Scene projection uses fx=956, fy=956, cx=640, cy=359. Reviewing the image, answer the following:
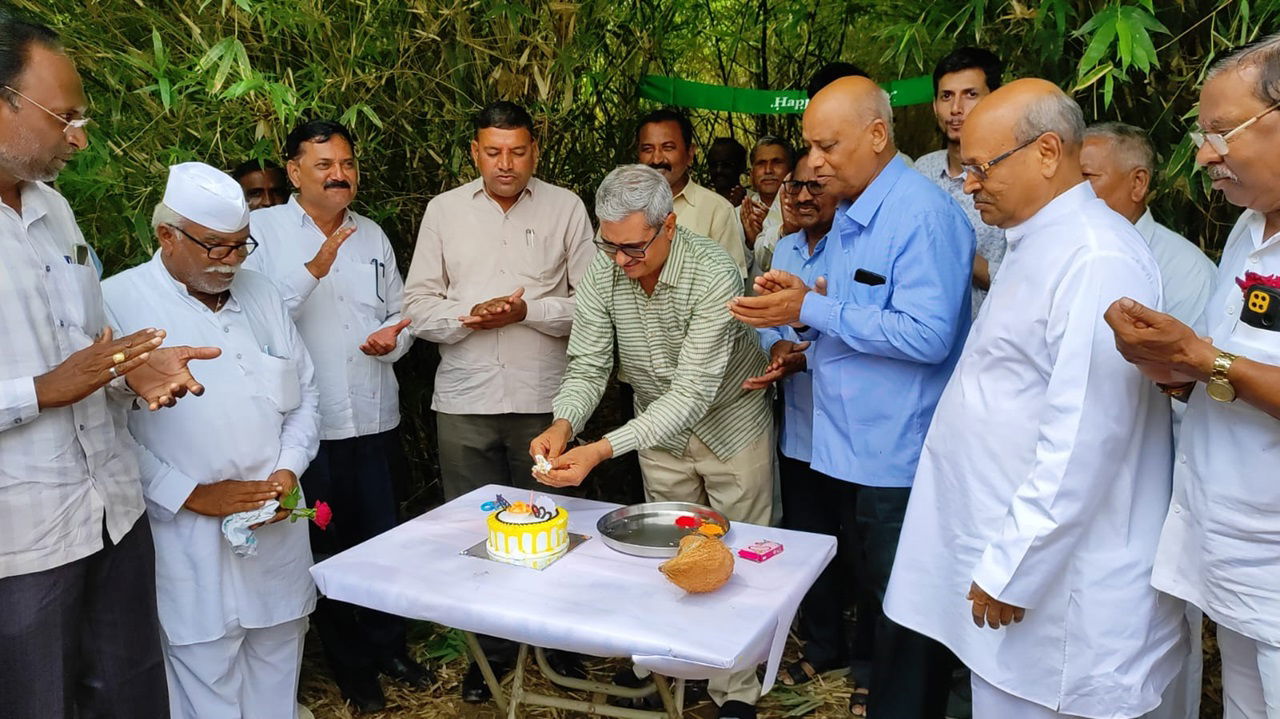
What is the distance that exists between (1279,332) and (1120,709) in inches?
33.8

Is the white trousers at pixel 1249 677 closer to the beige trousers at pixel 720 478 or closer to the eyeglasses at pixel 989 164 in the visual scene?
the eyeglasses at pixel 989 164

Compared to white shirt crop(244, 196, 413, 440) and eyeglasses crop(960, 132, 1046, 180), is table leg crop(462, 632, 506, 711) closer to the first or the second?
white shirt crop(244, 196, 413, 440)

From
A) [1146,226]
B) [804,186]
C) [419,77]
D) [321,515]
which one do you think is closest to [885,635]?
[1146,226]

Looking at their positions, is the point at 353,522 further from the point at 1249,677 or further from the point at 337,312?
the point at 1249,677

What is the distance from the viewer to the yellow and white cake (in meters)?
2.46

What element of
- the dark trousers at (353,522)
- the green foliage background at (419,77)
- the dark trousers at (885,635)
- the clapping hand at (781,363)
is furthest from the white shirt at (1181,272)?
the dark trousers at (353,522)

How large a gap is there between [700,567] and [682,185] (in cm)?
239

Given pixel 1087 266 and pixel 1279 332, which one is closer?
pixel 1279 332

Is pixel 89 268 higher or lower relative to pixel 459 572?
higher

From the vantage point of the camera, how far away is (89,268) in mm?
2422

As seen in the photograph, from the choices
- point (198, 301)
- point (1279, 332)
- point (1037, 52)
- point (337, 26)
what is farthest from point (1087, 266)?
point (337, 26)

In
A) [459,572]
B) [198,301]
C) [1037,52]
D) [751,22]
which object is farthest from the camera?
[751,22]

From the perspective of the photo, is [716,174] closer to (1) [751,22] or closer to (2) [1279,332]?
(1) [751,22]

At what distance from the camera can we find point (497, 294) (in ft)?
11.9
